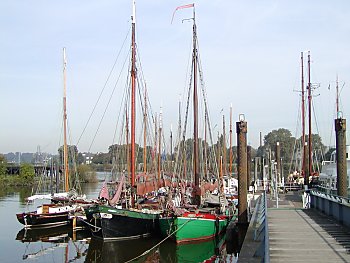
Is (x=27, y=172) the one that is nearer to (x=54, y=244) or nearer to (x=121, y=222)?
(x=54, y=244)

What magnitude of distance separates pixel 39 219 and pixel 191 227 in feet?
55.8

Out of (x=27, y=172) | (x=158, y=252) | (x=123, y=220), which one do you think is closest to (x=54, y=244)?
(x=123, y=220)

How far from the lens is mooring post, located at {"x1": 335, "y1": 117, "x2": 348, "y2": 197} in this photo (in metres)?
22.0

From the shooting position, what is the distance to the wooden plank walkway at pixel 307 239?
1297cm

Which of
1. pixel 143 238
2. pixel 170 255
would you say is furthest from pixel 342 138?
pixel 143 238

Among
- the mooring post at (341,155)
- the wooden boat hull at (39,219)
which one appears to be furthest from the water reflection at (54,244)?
the mooring post at (341,155)

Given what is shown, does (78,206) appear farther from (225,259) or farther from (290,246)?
(290,246)

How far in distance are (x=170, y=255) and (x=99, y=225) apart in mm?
6498

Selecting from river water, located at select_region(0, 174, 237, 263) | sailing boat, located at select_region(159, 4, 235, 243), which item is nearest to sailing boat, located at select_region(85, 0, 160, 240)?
river water, located at select_region(0, 174, 237, 263)

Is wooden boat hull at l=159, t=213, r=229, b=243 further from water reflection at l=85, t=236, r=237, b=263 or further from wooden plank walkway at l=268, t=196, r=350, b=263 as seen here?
wooden plank walkway at l=268, t=196, r=350, b=263

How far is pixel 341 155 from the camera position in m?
21.9

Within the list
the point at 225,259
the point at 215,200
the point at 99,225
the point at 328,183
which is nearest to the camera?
the point at 225,259

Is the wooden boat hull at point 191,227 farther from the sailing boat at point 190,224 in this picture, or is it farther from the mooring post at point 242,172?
the mooring post at point 242,172

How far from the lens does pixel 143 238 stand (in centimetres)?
3069
